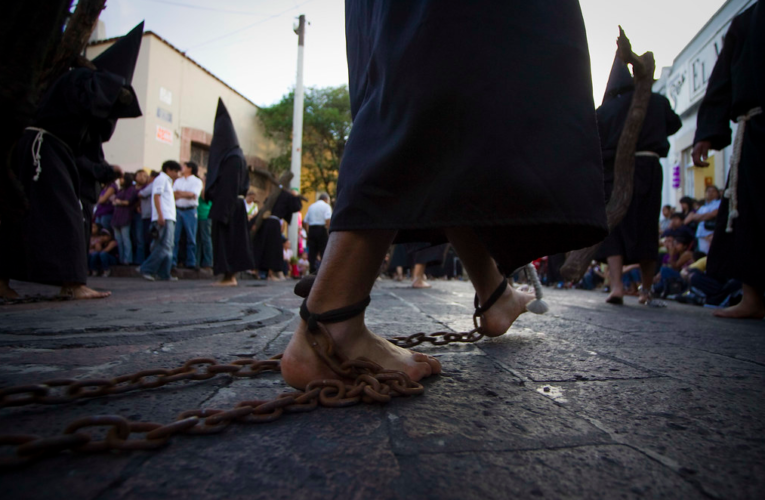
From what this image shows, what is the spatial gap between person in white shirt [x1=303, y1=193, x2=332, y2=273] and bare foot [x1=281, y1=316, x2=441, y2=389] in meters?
7.71

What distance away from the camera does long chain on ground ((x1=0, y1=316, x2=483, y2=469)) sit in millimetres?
663

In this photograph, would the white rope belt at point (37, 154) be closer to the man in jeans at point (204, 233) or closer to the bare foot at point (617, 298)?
the bare foot at point (617, 298)

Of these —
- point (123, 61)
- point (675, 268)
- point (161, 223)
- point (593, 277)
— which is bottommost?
point (593, 277)

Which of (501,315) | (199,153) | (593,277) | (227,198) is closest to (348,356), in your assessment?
(501,315)

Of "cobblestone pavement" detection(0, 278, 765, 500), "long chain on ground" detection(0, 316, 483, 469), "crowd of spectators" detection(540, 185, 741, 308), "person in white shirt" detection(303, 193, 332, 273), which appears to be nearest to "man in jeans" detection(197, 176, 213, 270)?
"person in white shirt" detection(303, 193, 332, 273)

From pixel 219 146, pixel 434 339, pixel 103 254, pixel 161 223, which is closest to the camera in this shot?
pixel 434 339

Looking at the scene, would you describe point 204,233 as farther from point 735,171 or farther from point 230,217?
point 735,171

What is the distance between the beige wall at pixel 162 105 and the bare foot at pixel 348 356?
14.0 meters

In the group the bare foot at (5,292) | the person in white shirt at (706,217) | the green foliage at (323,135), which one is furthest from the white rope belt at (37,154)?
the green foliage at (323,135)

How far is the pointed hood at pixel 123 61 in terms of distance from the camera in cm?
338

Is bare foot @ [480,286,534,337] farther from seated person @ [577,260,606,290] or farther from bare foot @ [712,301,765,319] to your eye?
seated person @ [577,260,606,290]

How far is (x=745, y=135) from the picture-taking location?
2.94m

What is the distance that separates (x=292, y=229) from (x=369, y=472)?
43.1ft

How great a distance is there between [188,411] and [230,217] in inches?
199
